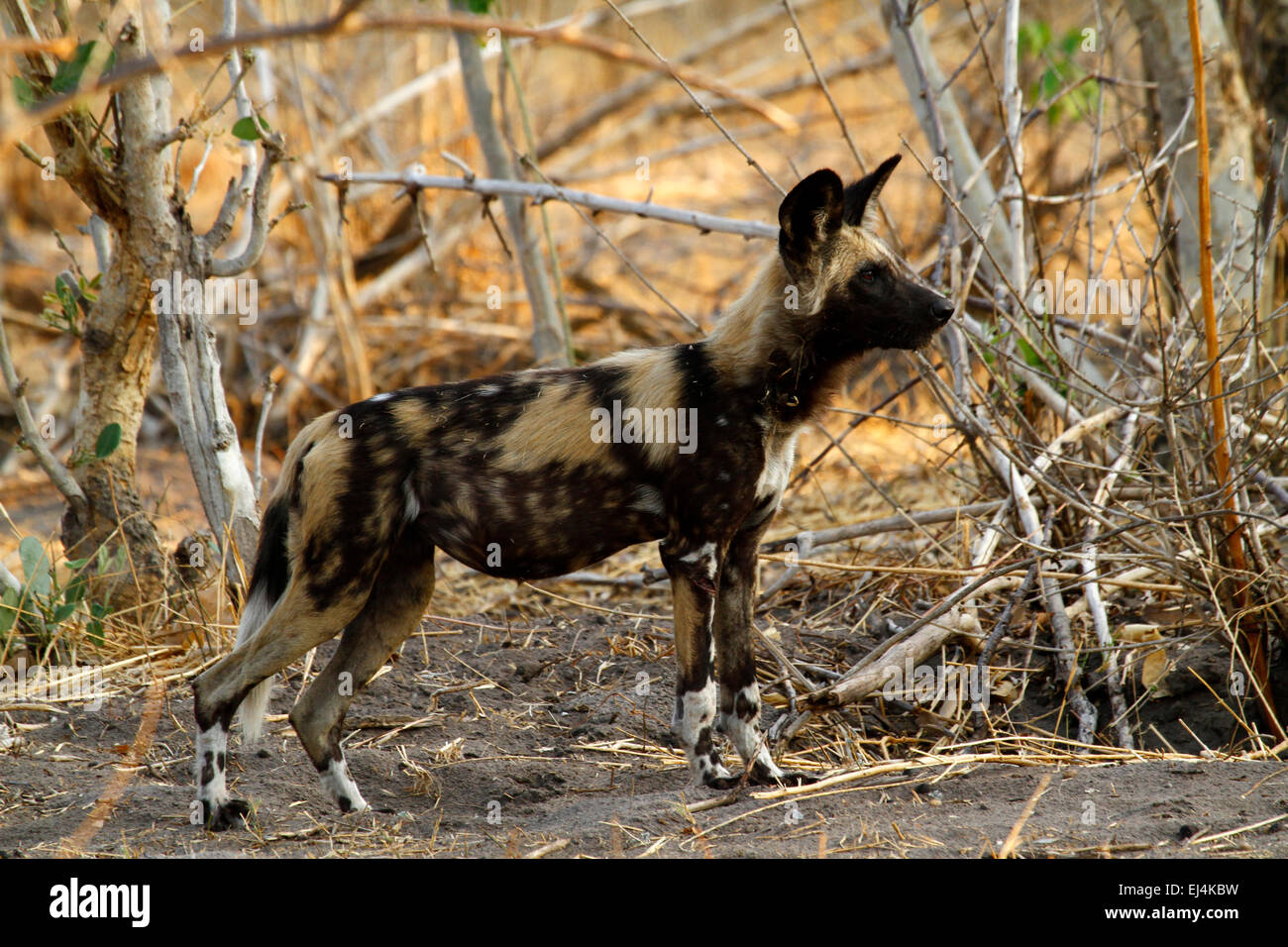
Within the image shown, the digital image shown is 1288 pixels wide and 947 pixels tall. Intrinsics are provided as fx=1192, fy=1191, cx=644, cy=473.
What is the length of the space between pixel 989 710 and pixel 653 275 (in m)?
6.47

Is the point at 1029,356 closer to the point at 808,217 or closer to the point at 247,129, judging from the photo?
the point at 808,217

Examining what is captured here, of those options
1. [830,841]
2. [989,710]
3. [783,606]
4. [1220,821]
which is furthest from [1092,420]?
[830,841]

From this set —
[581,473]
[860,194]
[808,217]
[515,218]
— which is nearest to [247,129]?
[581,473]

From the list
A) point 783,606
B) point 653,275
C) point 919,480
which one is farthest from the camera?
point 653,275

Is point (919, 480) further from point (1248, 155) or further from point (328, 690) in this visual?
point (328, 690)

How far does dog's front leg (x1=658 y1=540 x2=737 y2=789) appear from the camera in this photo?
13.0 feet

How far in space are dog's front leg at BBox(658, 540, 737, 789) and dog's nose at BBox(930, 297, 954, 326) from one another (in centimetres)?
104

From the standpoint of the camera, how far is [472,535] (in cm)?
394

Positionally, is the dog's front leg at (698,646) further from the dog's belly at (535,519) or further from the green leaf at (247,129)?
the green leaf at (247,129)

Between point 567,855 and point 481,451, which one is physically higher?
point 481,451

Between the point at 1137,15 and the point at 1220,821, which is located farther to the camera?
the point at 1137,15

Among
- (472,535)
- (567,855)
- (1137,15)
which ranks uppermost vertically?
(1137,15)

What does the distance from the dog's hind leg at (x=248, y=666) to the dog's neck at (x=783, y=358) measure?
1.43 m

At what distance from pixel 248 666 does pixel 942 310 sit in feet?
8.23
